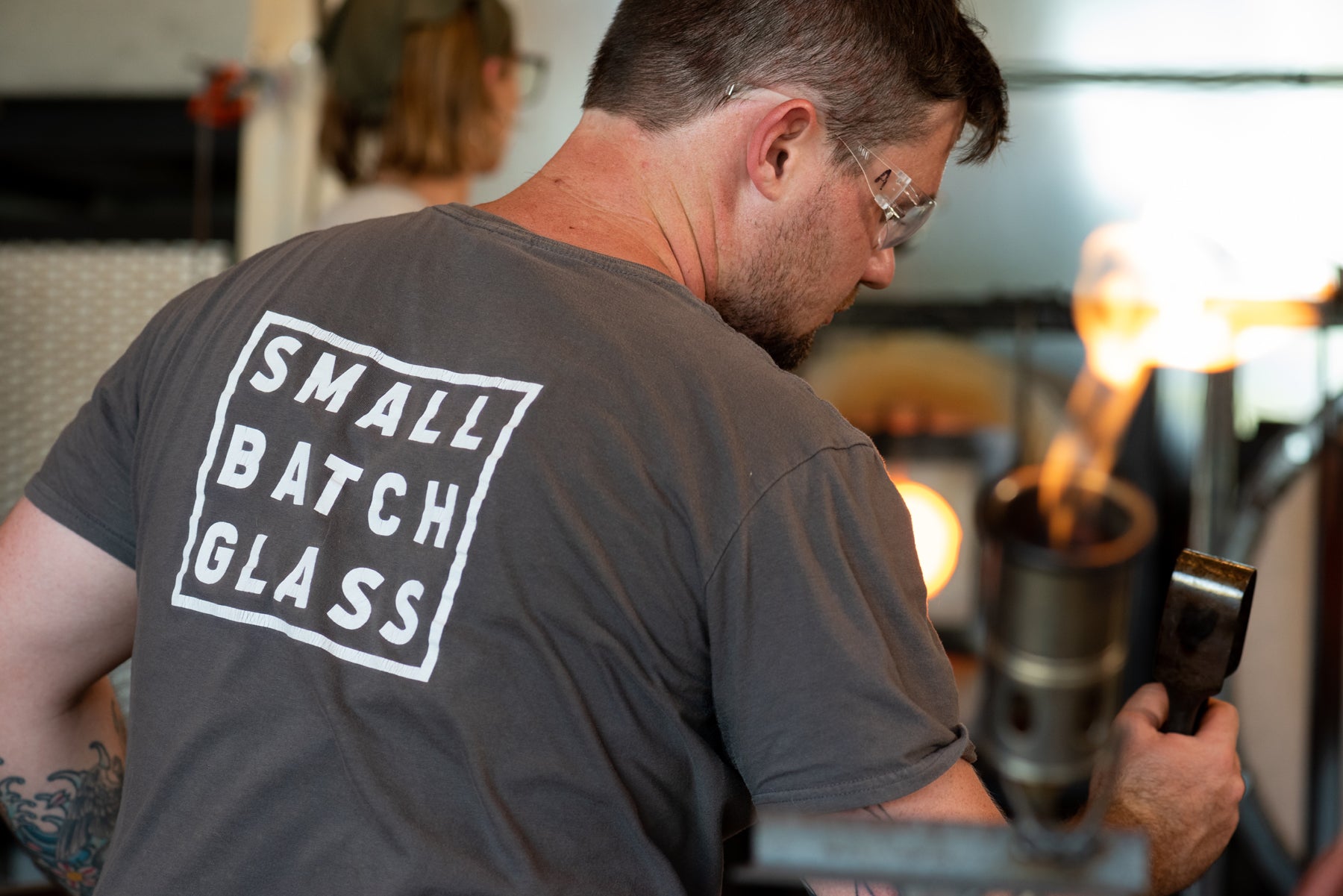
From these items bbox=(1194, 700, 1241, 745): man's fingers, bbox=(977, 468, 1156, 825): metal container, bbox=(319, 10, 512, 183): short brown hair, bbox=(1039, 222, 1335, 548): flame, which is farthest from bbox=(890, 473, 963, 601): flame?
bbox=(1194, 700, 1241, 745): man's fingers

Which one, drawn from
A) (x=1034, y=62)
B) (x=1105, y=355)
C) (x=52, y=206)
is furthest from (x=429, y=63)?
(x=1034, y=62)

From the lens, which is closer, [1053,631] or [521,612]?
[521,612]

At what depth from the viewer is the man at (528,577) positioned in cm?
76

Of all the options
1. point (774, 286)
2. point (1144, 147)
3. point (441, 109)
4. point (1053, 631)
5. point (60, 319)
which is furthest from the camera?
point (1144, 147)

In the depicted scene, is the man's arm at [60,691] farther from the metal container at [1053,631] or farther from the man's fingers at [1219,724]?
the metal container at [1053,631]

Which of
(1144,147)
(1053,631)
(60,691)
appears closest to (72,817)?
(60,691)

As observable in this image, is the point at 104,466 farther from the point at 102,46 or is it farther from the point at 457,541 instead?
the point at 102,46

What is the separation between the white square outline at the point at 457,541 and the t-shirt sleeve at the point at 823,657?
150 mm

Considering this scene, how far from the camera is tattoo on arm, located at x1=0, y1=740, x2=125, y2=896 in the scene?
1137 millimetres

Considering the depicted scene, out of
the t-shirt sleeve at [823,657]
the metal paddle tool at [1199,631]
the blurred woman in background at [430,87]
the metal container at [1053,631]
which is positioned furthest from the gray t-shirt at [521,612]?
the metal container at [1053,631]

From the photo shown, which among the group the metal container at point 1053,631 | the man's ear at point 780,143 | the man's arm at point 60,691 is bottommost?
the metal container at point 1053,631

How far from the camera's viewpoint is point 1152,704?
3.27 ft

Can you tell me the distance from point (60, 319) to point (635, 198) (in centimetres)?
191

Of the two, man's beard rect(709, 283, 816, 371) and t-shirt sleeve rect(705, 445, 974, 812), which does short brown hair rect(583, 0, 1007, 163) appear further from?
t-shirt sleeve rect(705, 445, 974, 812)
